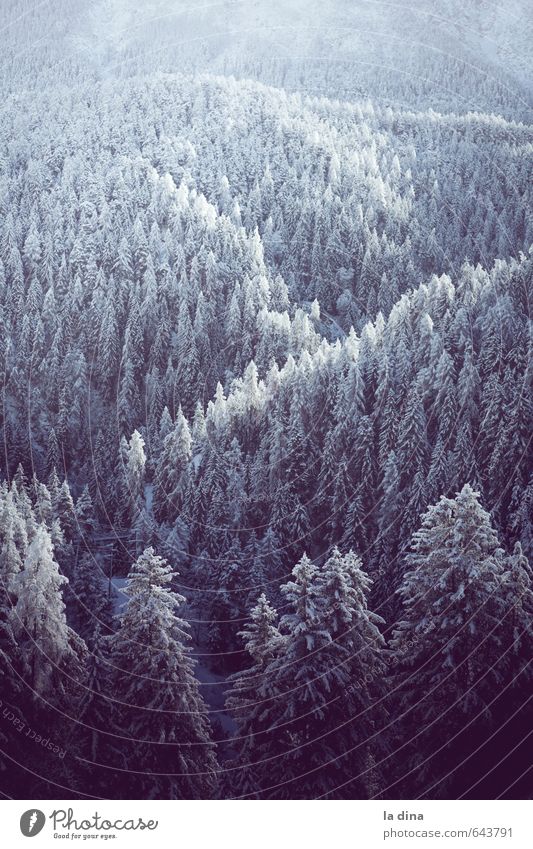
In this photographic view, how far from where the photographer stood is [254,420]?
54.0m

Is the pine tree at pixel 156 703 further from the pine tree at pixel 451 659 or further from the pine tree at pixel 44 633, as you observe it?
the pine tree at pixel 451 659

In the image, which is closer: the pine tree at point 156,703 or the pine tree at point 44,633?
the pine tree at point 156,703

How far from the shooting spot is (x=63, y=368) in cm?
7094

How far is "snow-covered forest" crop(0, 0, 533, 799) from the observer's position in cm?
1870

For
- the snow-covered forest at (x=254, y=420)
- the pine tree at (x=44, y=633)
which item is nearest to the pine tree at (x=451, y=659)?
the snow-covered forest at (x=254, y=420)

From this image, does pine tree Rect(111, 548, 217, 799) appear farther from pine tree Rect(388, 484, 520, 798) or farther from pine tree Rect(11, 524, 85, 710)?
pine tree Rect(388, 484, 520, 798)

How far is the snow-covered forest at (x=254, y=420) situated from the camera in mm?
18703

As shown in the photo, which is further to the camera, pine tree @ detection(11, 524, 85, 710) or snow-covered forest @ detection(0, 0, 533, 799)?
pine tree @ detection(11, 524, 85, 710)

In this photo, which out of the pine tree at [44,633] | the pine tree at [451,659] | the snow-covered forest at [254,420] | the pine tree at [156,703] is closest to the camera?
the pine tree at [451,659]

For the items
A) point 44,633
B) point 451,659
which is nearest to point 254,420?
point 44,633

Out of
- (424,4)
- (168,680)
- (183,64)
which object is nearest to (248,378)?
(168,680)

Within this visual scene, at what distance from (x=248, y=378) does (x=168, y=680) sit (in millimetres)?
40515

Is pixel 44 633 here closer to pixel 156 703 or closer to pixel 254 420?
pixel 156 703

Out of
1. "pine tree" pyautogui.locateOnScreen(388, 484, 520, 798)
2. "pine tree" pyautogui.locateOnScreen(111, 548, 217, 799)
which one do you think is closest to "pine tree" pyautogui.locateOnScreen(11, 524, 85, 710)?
"pine tree" pyautogui.locateOnScreen(111, 548, 217, 799)
